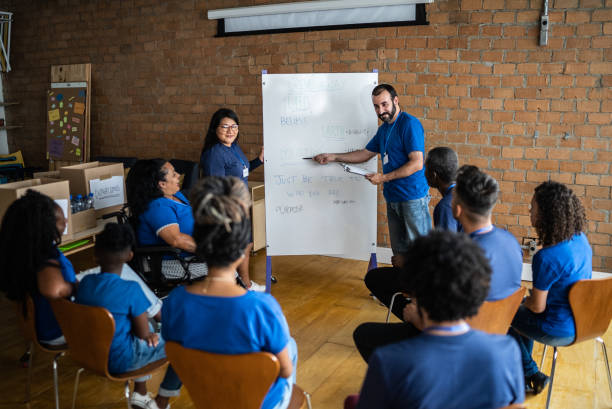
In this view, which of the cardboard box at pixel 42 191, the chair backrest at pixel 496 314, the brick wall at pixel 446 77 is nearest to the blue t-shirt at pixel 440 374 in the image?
the chair backrest at pixel 496 314

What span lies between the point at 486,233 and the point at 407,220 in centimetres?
136

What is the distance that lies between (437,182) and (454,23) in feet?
6.03

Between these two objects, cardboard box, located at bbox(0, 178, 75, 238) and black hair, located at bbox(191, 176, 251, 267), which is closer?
black hair, located at bbox(191, 176, 251, 267)

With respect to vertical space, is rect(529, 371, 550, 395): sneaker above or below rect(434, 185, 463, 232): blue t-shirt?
below

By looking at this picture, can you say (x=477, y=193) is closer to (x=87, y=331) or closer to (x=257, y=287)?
(x=87, y=331)

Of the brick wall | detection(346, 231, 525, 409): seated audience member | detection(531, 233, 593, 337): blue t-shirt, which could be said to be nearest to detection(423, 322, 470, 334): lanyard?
detection(346, 231, 525, 409): seated audience member

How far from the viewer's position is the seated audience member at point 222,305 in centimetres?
150

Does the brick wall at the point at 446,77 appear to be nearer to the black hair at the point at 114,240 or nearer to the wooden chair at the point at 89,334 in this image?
the black hair at the point at 114,240

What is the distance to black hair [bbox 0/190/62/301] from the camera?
206 cm

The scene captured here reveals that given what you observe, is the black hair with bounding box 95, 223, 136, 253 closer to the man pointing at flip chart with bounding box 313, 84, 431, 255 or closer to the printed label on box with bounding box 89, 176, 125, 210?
the printed label on box with bounding box 89, 176, 125, 210

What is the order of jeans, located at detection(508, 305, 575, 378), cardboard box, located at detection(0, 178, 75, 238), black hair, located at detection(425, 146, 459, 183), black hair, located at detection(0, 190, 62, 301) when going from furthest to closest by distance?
cardboard box, located at detection(0, 178, 75, 238)
black hair, located at detection(425, 146, 459, 183)
jeans, located at detection(508, 305, 575, 378)
black hair, located at detection(0, 190, 62, 301)

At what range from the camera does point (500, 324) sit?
198 centimetres

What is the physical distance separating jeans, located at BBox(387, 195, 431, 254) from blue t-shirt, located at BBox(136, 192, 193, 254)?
4.65 feet

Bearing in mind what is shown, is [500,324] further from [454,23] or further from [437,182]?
[454,23]
